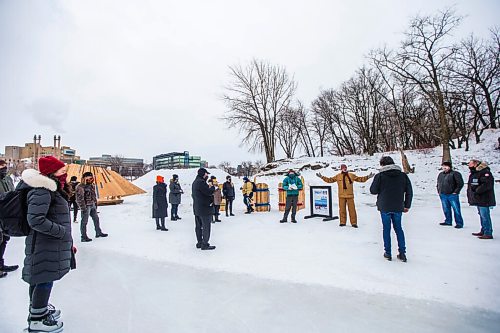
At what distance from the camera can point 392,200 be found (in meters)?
4.68

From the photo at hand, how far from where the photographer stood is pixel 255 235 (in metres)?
6.98

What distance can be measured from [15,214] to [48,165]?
53cm

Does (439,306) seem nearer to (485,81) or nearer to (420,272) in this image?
(420,272)

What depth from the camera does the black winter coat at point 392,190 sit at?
4.68 metres

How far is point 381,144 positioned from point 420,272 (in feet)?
124

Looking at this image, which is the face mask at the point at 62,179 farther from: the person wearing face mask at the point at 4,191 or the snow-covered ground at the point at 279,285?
the person wearing face mask at the point at 4,191

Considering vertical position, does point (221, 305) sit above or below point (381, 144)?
below

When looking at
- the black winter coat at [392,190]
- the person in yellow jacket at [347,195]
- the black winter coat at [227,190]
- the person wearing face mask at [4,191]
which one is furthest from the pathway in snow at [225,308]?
the black winter coat at [227,190]

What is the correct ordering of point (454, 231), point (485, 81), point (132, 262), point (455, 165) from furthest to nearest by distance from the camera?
1. point (485, 81)
2. point (455, 165)
3. point (454, 231)
4. point (132, 262)

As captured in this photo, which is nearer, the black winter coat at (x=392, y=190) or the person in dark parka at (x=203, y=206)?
the black winter coat at (x=392, y=190)

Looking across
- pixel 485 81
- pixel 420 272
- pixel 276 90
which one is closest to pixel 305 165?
pixel 276 90

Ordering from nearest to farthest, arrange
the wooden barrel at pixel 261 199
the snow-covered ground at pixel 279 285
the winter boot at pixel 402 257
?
1. the snow-covered ground at pixel 279 285
2. the winter boot at pixel 402 257
3. the wooden barrel at pixel 261 199

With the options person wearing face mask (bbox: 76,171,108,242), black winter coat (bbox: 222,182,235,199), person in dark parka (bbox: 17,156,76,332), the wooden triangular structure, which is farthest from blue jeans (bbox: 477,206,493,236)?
the wooden triangular structure

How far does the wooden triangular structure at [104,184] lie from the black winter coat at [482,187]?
15466 millimetres
